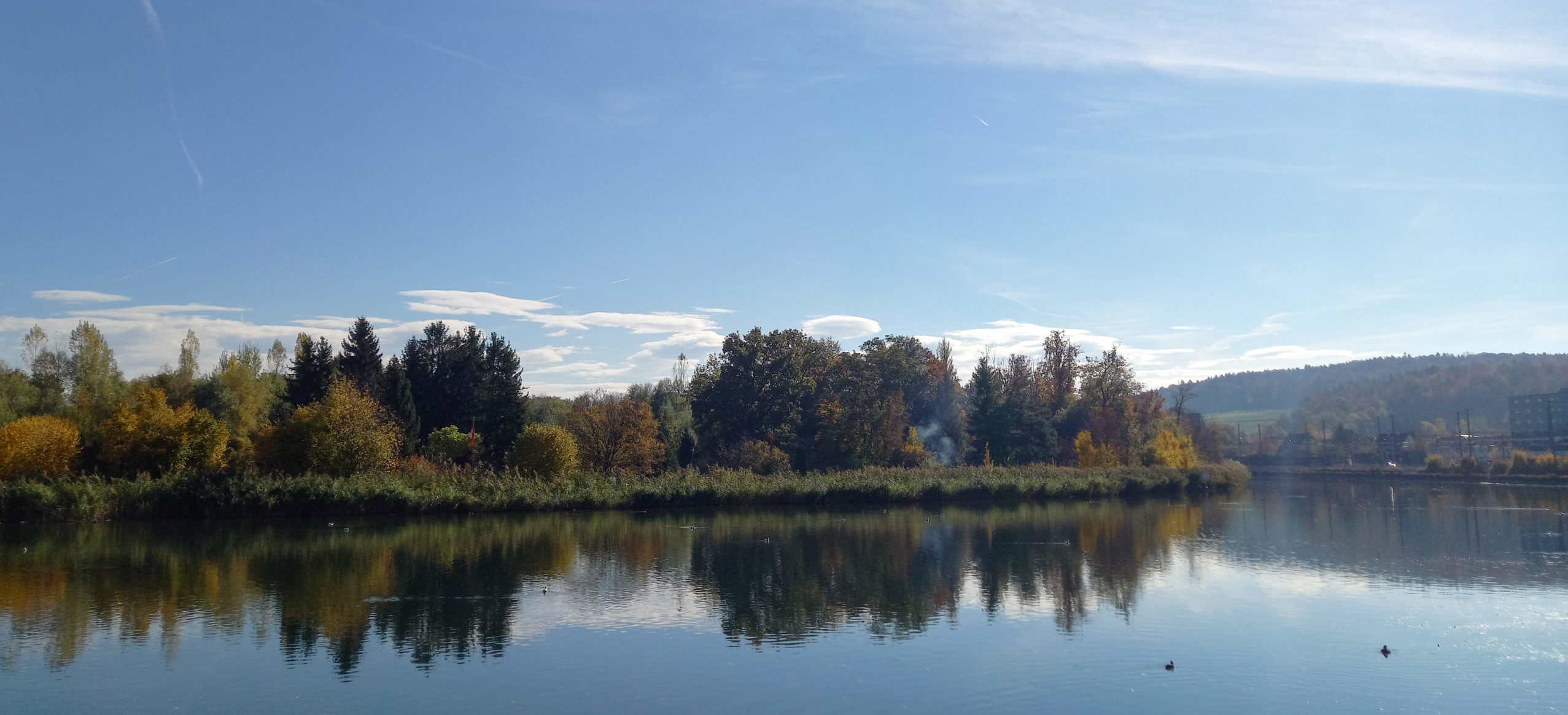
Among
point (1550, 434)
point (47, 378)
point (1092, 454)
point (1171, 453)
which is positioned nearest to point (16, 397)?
point (47, 378)

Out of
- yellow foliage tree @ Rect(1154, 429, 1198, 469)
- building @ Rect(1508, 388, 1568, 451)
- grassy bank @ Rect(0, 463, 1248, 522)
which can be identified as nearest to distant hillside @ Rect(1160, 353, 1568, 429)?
building @ Rect(1508, 388, 1568, 451)

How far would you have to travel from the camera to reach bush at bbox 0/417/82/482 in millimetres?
36469

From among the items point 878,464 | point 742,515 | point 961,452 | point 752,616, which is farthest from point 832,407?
point 752,616

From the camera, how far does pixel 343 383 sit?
4047 cm

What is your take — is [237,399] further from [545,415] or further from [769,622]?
[769,622]

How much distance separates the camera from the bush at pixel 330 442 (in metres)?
37.1

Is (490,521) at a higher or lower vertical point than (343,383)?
lower

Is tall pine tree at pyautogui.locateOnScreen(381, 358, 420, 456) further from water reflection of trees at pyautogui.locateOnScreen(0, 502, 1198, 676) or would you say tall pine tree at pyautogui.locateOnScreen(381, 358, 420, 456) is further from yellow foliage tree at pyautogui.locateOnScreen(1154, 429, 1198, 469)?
yellow foliage tree at pyautogui.locateOnScreen(1154, 429, 1198, 469)

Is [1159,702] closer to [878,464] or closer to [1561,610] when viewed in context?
[1561,610]

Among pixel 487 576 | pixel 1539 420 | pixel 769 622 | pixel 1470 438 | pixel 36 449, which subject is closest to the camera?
pixel 769 622

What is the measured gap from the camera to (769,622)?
54.4ft

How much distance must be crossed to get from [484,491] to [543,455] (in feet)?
13.9

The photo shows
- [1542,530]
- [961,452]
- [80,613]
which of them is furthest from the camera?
[961,452]

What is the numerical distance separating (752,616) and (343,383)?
97.1 feet
